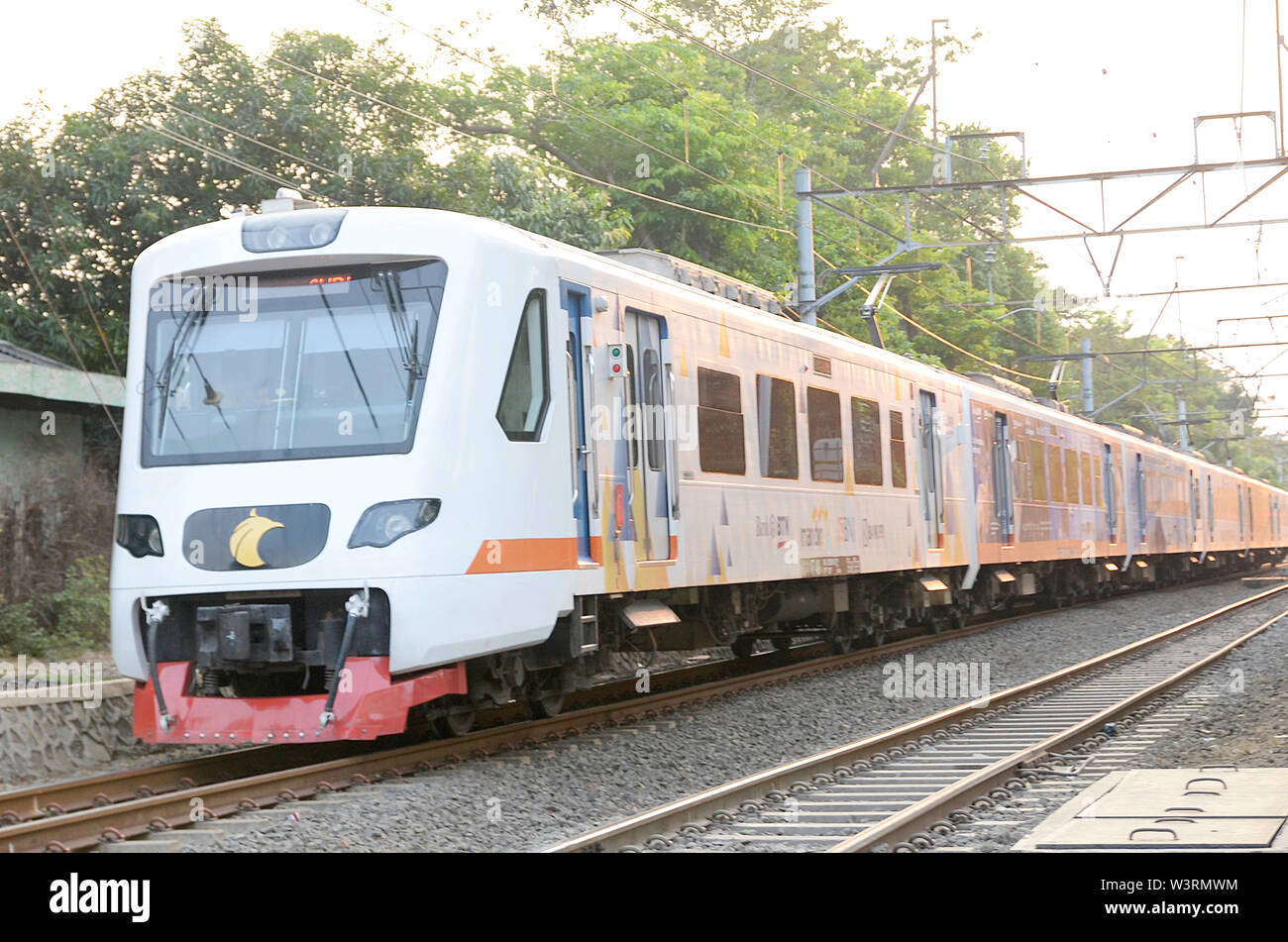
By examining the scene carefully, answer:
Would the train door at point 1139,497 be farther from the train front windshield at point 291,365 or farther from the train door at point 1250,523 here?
the train front windshield at point 291,365

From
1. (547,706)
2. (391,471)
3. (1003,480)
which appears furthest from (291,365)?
(1003,480)

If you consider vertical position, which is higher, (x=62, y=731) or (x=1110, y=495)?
(x=1110, y=495)

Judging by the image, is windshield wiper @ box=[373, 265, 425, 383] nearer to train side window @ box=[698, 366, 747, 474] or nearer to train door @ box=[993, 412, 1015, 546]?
train side window @ box=[698, 366, 747, 474]

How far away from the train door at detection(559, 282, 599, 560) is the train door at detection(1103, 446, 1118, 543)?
19.6 metres

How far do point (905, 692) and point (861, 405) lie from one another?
316 cm

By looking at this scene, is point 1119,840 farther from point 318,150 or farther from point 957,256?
point 957,256

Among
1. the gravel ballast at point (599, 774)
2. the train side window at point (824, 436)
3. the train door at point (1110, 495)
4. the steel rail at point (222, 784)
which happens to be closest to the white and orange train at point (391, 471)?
the steel rail at point (222, 784)

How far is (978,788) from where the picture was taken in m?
8.06

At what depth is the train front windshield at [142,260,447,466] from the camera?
8.56 metres

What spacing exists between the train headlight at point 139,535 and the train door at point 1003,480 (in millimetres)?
13543

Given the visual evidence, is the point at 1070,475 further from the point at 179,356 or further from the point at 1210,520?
the point at 179,356

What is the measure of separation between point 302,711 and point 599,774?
1739 mm

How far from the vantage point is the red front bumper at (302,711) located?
812cm

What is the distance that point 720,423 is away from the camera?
460 inches
